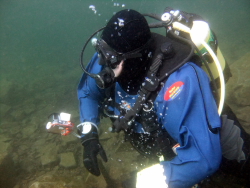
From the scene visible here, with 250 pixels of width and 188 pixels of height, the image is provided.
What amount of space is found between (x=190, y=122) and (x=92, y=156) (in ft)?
4.76

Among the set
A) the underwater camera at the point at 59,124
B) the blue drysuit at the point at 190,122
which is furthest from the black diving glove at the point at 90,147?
the blue drysuit at the point at 190,122

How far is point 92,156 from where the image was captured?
232 cm

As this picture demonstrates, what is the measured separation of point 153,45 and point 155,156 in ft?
5.77

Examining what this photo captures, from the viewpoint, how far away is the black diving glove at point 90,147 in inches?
90.1

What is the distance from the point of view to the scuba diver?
1519mm

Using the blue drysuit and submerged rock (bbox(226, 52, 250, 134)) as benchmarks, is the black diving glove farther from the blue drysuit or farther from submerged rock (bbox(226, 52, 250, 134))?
submerged rock (bbox(226, 52, 250, 134))

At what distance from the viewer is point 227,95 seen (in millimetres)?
5820

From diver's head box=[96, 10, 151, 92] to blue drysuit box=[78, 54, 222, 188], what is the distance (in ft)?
1.47

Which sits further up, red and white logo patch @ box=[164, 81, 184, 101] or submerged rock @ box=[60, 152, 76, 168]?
red and white logo patch @ box=[164, 81, 184, 101]

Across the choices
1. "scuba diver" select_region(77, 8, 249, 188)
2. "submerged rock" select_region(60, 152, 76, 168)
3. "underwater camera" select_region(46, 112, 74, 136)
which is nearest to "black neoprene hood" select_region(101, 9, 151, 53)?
"scuba diver" select_region(77, 8, 249, 188)

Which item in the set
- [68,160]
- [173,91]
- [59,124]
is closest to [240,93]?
[173,91]

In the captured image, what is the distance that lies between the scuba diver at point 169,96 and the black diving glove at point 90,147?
0.01 m

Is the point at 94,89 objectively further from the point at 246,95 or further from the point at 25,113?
the point at 25,113

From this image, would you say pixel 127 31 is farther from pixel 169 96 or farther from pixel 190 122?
pixel 190 122
